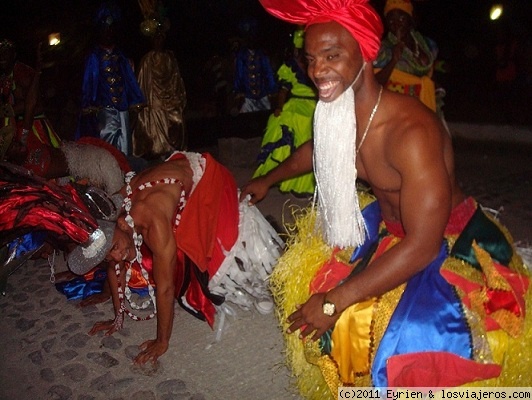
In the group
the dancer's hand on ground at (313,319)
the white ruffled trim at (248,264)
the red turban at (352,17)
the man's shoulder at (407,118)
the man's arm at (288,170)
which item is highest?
the red turban at (352,17)

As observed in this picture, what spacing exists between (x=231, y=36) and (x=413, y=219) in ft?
28.5

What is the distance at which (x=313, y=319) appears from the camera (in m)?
1.96

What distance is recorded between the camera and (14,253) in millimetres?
3627

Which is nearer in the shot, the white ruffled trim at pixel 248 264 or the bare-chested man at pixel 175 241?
the bare-chested man at pixel 175 241

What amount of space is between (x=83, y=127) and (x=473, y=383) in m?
5.89

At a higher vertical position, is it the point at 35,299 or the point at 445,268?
the point at 445,268

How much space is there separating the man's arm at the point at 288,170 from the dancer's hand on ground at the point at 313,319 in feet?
2.74

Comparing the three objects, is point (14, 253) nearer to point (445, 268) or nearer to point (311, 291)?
point (311, 291)

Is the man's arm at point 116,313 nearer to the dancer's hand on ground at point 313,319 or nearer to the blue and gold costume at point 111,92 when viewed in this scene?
the dancer's hand on ground at point 313,319

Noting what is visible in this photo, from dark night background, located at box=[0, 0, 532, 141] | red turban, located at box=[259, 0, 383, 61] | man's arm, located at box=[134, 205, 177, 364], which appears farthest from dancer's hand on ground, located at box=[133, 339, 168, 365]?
dark night background, located at box=[0, 0, 532, 141]

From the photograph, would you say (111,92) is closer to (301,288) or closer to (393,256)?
(301,288)

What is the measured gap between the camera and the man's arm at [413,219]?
1.78 m

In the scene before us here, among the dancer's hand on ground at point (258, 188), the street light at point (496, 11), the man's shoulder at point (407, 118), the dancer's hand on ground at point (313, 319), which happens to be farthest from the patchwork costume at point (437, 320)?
Answer: the street light at point (496, 11)

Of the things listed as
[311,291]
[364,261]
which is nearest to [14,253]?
[311,291]
